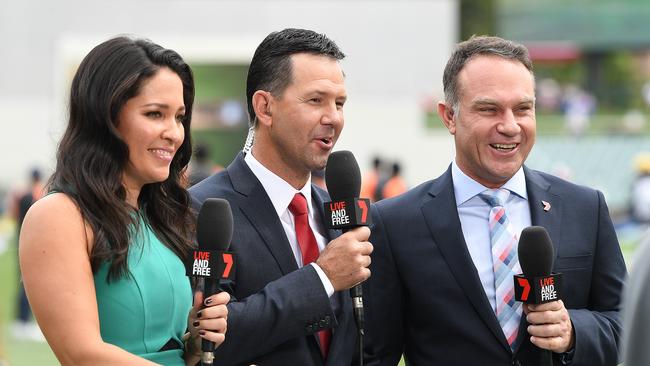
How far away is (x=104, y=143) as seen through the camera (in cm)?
371

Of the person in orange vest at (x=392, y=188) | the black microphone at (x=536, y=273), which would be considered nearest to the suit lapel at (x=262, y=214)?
the black microphone at (x=536, y=273)

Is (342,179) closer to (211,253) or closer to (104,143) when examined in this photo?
(211,253)

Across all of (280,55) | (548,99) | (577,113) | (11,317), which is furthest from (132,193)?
(548,99)

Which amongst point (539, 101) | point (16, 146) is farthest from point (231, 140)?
point (539, 101)

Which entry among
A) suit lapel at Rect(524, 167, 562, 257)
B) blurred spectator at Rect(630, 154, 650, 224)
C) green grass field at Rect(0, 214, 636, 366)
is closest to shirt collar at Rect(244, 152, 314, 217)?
suit lapel at Rect(524, 167, 562, 257)

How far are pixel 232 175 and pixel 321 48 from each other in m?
0.59

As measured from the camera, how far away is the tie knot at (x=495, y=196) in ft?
14.4

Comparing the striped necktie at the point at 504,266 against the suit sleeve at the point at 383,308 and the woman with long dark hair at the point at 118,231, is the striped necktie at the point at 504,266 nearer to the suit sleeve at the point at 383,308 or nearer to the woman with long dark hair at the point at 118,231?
the suit sleeve at the point at 383,308

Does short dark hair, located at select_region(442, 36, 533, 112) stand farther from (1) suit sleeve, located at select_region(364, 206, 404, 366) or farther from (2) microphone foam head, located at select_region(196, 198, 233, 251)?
(2) microphone foam head, located at select_region(196, 198, 233, 251)

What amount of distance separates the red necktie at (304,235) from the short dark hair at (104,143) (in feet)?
2.32

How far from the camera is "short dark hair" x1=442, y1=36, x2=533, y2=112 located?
4461 mm

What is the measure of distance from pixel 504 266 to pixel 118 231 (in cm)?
151

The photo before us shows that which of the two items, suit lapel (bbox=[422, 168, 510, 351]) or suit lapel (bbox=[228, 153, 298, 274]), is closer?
suit lapel (bbox=[228, 153, 298, 274])

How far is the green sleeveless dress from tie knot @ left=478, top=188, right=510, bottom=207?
4.13ft
